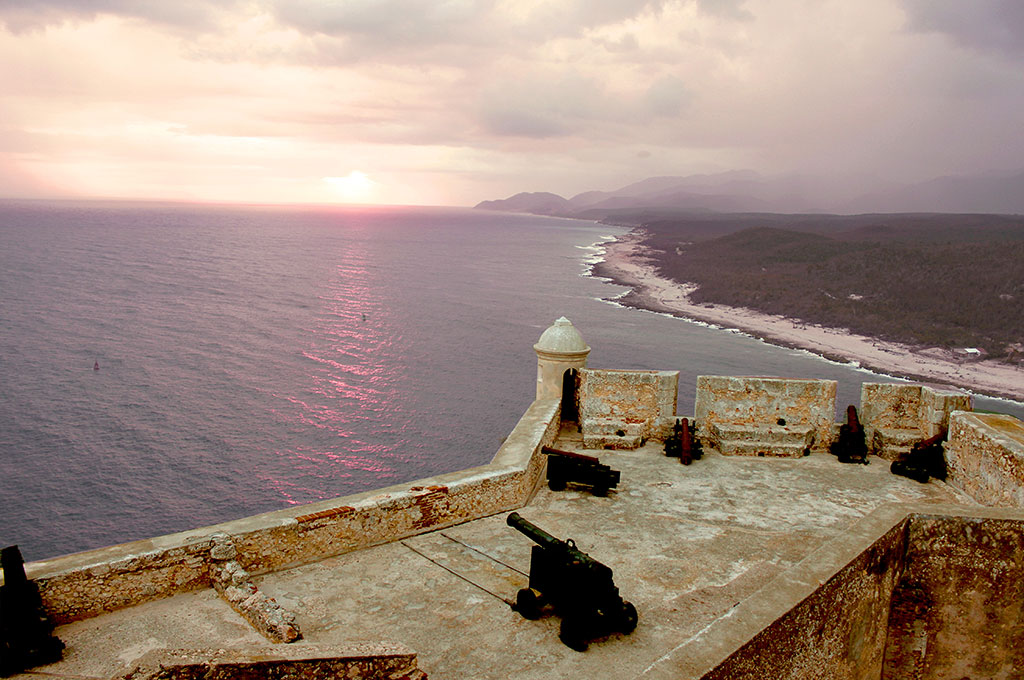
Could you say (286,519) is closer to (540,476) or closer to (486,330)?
(540,476)

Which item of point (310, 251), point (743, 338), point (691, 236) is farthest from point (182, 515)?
point (691, 236)

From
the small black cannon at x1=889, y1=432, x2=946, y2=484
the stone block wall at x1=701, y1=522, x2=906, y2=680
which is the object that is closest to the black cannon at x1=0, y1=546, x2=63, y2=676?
the stone block wall at x1=701, y1=522, x2=906, y2=680

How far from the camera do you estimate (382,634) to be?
6.57 m

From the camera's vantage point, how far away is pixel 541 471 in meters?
11.2

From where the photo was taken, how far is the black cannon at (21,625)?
547 cm

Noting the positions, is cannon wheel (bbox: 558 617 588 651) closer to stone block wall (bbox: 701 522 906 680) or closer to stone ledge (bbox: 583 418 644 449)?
stone block wall (bbox: 701 522 906 680)

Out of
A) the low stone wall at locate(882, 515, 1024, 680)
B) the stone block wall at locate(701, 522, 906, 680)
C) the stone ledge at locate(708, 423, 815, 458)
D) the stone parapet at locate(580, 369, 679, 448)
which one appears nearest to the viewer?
the stone block wall at locate(701, 522, 906, 680)

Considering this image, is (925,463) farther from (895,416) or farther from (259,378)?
(259,378)

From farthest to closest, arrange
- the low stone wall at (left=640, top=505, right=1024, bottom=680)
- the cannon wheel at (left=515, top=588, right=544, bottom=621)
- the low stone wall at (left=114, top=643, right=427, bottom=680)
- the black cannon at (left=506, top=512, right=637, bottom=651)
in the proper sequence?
the cannon wheel at (left=515, top=588, right=544, bottom=621) → the black cannon at (left=506, top=512, right=637, bottom=651) → the low stone wall at (left=640, top=505, right=1024, bottom=680) → the low stone wall at (left=114, top=643, right=427, bottom=680)

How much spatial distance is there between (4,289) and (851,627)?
327 ft

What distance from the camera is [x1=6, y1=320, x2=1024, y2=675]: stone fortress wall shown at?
6.71 meters

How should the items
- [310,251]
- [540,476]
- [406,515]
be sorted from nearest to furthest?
[406,515], [540,476], [310,251]

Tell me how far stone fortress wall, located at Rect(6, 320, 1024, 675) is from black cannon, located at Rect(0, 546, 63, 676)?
0.31 meters

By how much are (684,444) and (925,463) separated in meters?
3.94
